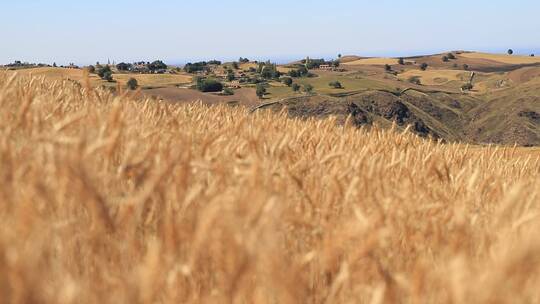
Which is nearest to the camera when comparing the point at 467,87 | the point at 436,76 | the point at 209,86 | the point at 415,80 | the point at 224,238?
the point at 224,238

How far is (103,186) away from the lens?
2004 millimetres

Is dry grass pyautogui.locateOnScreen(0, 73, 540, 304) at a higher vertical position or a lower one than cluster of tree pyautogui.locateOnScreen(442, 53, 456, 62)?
higher

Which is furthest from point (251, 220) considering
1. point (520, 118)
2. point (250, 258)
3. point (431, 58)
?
point (431, 58)

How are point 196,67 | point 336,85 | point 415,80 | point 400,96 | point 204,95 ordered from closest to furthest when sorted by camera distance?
point 204,95, point 400,96, point 336,85, point 196,67, point 415,80

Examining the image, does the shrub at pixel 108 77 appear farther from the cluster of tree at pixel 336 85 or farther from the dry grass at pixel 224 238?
the dry grass at pixel 224 238

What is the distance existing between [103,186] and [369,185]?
1217 millimetres

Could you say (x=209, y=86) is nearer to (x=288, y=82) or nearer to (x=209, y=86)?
(x=209, y=86)

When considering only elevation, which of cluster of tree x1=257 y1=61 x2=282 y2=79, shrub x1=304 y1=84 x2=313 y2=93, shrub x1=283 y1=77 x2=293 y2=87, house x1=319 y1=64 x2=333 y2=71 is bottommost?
shrub x1=304 y1=84 x2=313 y2=93

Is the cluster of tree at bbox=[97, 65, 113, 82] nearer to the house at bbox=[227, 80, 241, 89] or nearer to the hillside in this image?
the hillside

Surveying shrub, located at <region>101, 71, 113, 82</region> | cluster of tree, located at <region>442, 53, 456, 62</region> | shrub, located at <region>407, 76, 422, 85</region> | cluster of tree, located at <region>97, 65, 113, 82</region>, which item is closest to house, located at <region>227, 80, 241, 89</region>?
shrub, located at <region>101, 71, 113, 82</region>

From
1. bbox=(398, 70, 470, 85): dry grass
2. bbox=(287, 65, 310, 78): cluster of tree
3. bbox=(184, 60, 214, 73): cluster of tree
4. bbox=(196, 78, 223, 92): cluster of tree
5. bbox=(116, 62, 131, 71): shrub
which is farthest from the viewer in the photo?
bbox=(398, 70, 470, 85): dry grass

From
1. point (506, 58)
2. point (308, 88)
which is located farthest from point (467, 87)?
point (506, 58)

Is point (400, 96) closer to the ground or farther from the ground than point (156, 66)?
closer to the ground

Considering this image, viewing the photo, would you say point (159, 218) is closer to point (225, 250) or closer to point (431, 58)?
point (225, 250)
